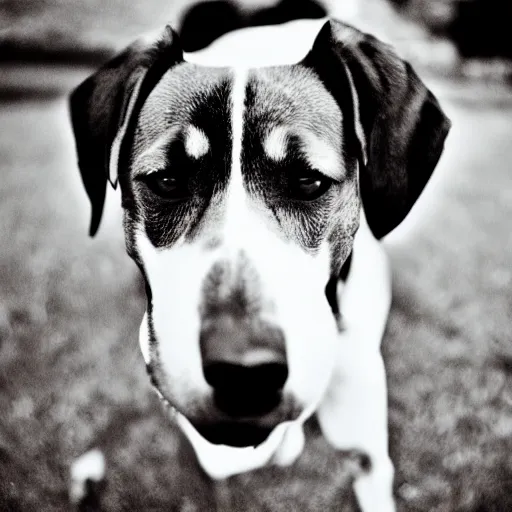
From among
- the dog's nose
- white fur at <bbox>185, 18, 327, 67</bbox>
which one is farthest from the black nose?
white fur at <bbox>185, 18, 327, 67</bbox>

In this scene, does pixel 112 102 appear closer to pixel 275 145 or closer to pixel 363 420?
pixel 275 145

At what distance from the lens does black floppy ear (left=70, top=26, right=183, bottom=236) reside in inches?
36.5

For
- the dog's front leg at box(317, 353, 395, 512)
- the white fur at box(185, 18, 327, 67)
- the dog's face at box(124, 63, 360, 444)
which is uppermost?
the white fur at box(185, 18, 327, 67)

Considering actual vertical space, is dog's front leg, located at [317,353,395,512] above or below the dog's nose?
below

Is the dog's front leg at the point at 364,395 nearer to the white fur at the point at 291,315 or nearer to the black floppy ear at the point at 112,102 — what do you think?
the white fur at the point at 291,315

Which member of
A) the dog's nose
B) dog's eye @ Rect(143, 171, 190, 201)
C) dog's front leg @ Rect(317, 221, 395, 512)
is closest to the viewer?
the dog's nose

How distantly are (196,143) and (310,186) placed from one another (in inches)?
7.3

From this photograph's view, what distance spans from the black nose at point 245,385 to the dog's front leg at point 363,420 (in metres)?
0.26

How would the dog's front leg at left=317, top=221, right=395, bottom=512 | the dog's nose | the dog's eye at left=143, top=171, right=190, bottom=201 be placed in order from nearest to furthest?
the dog's nose → the dog's eye at left=143, top=171, right=190, bottom=201 → the dog's front leg at left=317, top=221, right=395, bottom=512

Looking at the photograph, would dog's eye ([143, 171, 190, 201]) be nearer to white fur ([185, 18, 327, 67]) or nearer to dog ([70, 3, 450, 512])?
dog ([70, 3, 450, 512])

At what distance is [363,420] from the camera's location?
1050mm

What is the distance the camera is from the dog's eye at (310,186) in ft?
2.76

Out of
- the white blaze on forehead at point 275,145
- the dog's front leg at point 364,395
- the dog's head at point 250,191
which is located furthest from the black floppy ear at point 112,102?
the dog's front leg at point 364,395

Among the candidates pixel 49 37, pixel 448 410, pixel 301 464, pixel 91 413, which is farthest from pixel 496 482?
pixel 49 37
